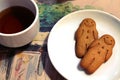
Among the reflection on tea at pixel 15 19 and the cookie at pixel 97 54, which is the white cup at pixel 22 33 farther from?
the cookie at pixel 97 54

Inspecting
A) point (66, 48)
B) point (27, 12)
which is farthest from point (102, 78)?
point (27, 12)

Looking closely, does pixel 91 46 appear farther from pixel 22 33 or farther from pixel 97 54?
pixel 22 33

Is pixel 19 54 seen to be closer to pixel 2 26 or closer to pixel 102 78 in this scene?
pixel 2 26

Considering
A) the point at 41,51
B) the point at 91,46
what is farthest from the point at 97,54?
the point at 41,51

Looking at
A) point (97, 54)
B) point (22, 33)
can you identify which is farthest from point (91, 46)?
point (22, 33)

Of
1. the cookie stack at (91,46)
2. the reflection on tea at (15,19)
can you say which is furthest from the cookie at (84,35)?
the reflection on tea at (15,19)

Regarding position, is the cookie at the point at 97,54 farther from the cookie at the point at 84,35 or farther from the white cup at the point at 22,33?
the white cup at the point at 22,33
